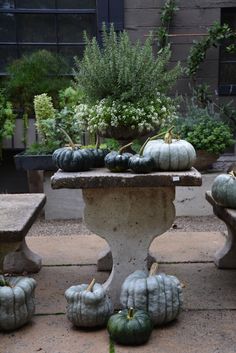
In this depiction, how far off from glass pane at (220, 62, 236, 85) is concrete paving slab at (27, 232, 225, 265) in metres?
3.11

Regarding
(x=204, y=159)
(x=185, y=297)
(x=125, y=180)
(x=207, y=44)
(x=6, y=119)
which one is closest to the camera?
(x=125, y=180)

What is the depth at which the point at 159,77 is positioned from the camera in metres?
4.45

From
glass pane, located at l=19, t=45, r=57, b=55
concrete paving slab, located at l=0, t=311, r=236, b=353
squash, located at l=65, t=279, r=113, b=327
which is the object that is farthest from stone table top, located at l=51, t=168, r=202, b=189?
glass pane, located at l=19, t=45, r=57, b=55

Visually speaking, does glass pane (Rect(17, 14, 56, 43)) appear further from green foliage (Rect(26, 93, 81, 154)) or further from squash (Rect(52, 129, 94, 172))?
squash (Rect(52, 129, 94, 172))

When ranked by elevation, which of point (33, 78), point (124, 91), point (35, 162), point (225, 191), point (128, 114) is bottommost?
point (35, 162)

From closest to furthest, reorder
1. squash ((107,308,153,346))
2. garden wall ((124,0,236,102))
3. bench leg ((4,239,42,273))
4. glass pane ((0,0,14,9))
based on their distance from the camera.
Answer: squash ((107,308,153,346)) → bench leg ((4,239,42,273)) → garden wall ((124,0,236,102)) → glass pane ((0,0,14,9))

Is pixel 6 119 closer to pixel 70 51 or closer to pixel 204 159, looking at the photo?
pixel 70 51

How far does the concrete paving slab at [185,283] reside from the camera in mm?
3630

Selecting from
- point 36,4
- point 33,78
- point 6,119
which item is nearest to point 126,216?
point 6,119

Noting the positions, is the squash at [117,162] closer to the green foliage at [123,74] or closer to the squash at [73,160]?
the squash at [73,160]

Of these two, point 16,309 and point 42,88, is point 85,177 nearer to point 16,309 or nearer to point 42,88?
point 16,309

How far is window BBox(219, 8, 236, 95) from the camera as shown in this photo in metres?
7.55

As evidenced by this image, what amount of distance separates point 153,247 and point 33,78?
332 centimetres

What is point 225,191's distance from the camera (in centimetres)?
370
